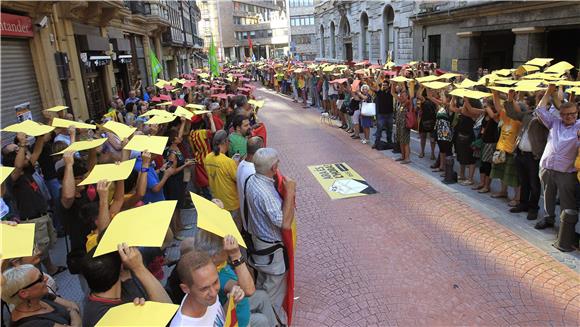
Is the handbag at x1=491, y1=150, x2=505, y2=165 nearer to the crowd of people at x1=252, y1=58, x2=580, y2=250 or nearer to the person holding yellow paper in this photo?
the crowd of people at x1=252, y1=58, x2=580, y2=250

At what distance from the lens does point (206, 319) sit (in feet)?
7.89

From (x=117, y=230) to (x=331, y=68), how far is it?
15.7m

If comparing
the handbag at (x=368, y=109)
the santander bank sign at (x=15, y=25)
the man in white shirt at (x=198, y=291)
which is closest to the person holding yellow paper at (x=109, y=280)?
the man in white shirt at (x=198, y=291)

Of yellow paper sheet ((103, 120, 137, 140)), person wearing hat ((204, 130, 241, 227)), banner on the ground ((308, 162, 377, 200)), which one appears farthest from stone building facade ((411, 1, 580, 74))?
yellow paper sheet ((103, 120, 137, 140))

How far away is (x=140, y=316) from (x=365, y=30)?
34.1 m

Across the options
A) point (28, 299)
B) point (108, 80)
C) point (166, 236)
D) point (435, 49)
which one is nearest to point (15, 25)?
point (108, 80)

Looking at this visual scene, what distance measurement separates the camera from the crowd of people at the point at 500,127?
5.56 metres

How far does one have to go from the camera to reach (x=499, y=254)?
550 cm

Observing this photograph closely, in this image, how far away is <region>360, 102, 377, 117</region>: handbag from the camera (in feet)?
37.6

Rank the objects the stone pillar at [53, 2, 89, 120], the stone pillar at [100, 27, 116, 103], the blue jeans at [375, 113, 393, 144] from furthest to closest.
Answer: the stone pillar at [100, 27, 116, 103]
the stone pillar at [53, 2, 89, 120]
the blue jeans at [375, 113, 393, 144]

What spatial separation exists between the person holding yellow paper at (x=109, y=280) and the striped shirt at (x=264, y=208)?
4.41ft

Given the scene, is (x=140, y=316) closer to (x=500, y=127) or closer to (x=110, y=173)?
(x=110, y=173)

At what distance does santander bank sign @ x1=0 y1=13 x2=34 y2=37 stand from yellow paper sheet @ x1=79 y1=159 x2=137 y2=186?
23.8 feet

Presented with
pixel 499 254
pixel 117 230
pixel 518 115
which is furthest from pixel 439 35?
A: pixel 117 230
